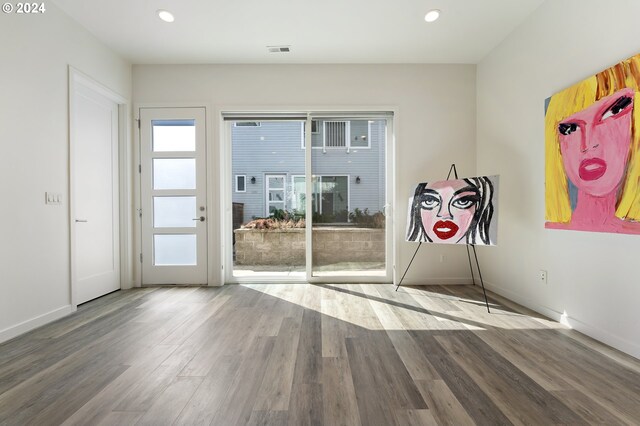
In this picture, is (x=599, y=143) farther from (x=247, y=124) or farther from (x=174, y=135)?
(x=174, y=135)

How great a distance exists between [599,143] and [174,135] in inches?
183

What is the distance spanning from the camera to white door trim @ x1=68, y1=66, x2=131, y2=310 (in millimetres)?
3303

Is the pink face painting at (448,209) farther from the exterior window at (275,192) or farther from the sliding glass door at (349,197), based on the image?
the exterior window at (275,192)

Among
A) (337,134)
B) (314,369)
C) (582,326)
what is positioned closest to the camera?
(314,369)

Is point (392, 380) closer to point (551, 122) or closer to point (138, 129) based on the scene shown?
point (551, 122)

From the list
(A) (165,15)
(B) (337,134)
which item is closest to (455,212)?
(B) (337,134)

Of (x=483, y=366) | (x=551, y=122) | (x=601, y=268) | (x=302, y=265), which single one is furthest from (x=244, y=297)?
(x=551, y=122)

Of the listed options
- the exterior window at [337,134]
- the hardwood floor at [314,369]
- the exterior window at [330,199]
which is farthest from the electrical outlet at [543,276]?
the exterior window at [337,134]

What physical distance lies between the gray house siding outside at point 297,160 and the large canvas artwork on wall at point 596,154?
2.06m

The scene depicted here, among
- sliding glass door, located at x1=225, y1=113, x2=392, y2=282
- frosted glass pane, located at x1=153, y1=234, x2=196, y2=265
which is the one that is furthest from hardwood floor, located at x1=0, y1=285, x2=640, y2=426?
sliding glass door, located at x1=225, y1=113, x2=392, y2=282

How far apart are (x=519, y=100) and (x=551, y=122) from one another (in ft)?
2.16

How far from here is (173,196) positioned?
4.45m

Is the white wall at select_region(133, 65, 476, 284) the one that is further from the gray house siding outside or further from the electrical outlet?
the electrical outlet

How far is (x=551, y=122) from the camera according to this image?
3006 millimetres
